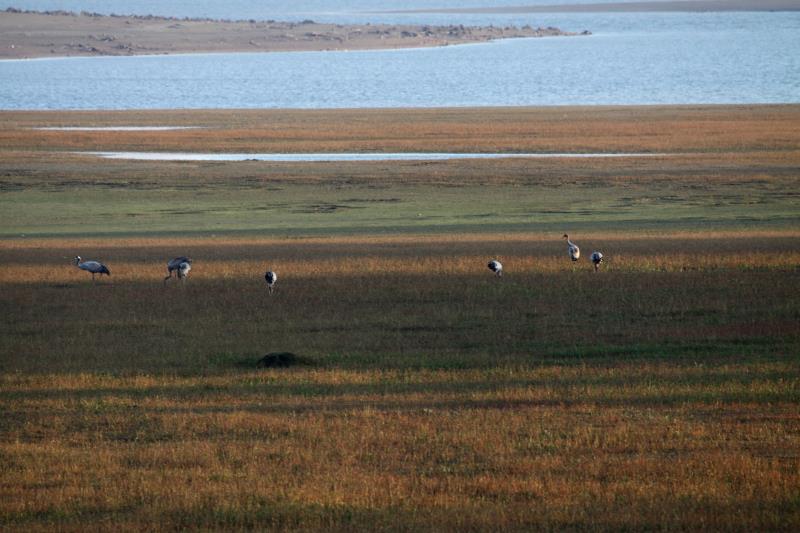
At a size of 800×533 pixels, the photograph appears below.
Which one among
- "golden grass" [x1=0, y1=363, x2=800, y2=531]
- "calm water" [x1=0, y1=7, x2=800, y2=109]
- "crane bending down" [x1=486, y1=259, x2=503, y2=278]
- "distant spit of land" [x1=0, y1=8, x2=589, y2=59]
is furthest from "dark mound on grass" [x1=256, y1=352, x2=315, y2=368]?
"distant spit of land" [x1=0, y1=8, x2=589, y2=59]

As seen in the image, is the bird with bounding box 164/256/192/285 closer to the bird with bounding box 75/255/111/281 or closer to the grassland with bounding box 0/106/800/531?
the grassland with bounding box 0/106/800/531

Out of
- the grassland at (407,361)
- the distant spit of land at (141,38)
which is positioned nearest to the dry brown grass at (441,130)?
the grassland at (407,361)

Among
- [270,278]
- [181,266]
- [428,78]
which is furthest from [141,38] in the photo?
[270,278]

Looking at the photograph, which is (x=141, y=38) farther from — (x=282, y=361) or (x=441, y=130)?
(x=282, y=361)

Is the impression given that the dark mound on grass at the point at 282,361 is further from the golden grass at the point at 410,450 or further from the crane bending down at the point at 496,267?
the crane bending down at the point at 496,267

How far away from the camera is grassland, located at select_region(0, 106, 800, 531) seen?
1081cm

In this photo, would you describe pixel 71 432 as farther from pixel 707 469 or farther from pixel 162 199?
pixel 162 199

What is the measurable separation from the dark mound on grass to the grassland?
0.32 m

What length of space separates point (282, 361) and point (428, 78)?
110431mm

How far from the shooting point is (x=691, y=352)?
1745 cm

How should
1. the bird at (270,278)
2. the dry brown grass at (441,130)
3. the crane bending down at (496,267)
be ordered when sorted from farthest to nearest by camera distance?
the dry brown grass at (441,130) < the crane bending down at (496,267) < the bird at (270,278)

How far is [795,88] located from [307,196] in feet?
215

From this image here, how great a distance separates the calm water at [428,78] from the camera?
93.8m

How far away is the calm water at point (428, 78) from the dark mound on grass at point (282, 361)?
72150 mm
